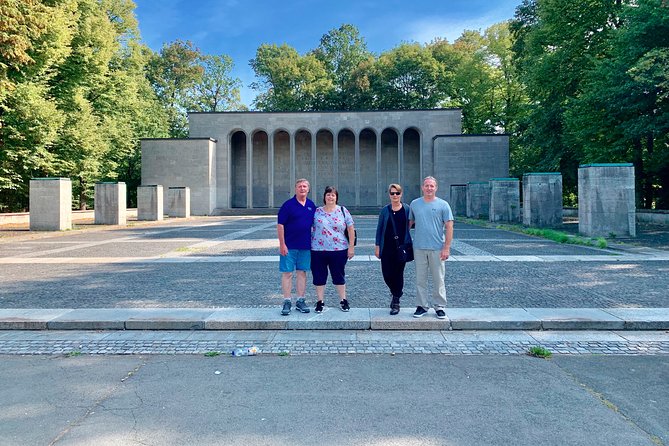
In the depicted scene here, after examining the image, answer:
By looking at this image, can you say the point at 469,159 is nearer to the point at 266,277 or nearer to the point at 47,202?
the point at 47,202

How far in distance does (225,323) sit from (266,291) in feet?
6.91

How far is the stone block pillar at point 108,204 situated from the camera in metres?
26.8

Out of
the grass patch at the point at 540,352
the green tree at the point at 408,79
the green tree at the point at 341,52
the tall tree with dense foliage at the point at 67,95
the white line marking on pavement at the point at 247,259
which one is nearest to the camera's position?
the grass patch at the point at 540,352

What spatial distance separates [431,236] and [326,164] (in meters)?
43.3

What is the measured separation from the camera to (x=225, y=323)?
6113 millimetres

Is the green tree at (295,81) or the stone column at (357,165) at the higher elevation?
the green tree at (295,81)

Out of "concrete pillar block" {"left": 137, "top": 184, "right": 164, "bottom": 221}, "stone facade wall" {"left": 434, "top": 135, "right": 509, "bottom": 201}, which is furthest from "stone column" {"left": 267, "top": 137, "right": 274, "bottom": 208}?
"stone facade wall" {"left": 434, "top": 135, "right": 509, "bottom": 201}

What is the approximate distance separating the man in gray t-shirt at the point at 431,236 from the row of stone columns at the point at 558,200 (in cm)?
1303

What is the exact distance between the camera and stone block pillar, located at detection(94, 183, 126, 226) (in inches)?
1054

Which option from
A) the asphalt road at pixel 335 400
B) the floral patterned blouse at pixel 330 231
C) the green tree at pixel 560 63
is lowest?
the asphalt road at pixel 335 400

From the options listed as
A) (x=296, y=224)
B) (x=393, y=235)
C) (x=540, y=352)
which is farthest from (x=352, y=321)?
(x=540, y=352)

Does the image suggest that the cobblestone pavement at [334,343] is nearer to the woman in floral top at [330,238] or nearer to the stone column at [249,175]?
the woman in floral top at [330,238]

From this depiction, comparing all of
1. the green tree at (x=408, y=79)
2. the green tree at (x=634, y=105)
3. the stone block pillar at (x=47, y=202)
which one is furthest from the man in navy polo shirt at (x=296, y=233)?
the green tree at (x=408, y=79)

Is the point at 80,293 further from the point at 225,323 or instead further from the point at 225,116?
the point at 225,116
